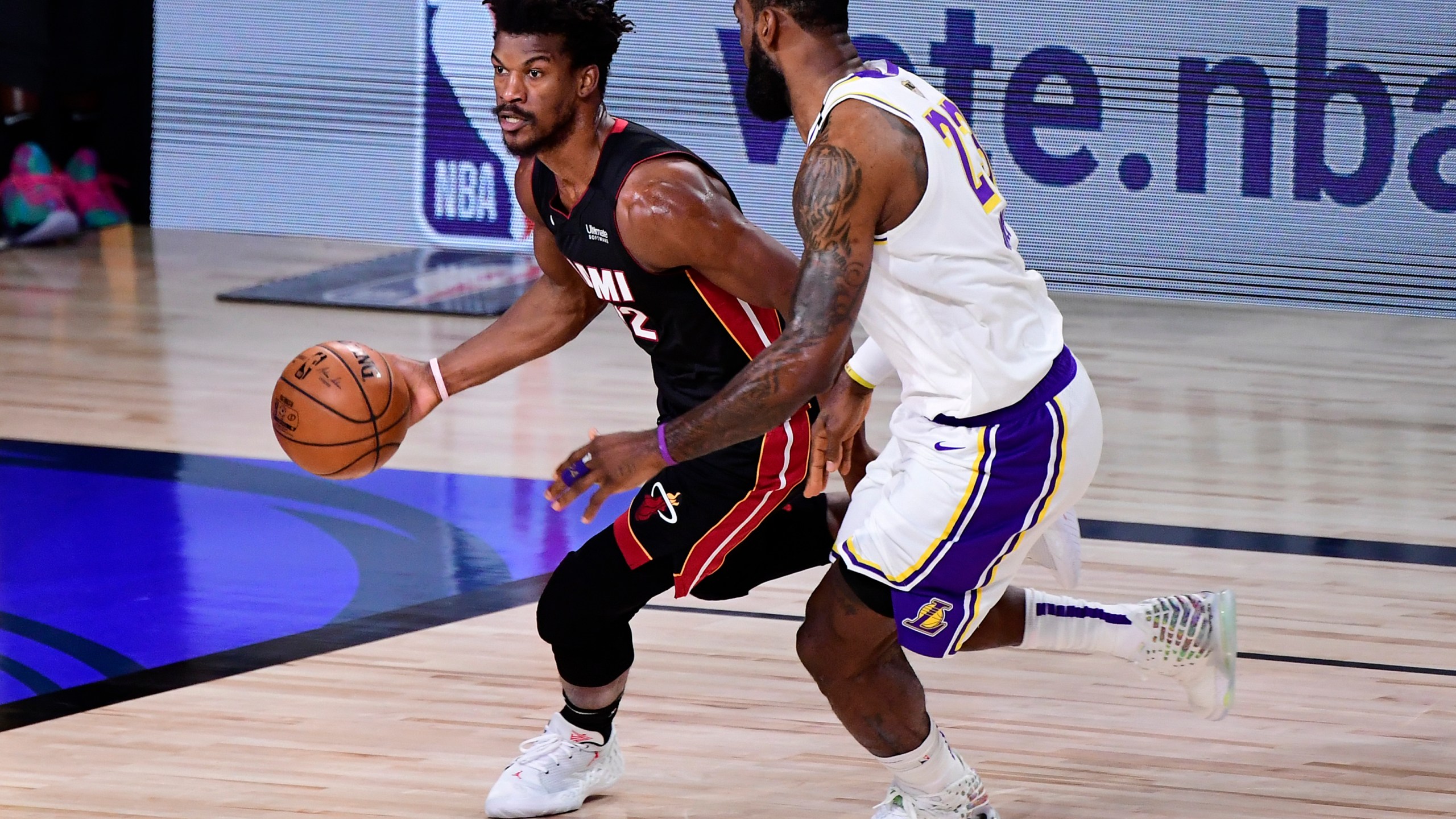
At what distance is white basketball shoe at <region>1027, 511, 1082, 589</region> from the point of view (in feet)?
9.91

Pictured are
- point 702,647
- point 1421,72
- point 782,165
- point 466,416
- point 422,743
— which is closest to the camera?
point 422,743

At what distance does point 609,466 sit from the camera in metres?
2.53

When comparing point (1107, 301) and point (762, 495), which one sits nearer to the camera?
point (762, 495)

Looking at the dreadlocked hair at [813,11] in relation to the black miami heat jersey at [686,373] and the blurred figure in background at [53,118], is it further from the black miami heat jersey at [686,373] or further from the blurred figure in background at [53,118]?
the blurred figure in background at [53,118]

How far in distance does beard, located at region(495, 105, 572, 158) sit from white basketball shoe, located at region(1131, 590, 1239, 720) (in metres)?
1.25

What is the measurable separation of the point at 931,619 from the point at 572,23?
1.14 m

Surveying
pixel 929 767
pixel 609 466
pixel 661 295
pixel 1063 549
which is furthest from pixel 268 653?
pixel 1063 549

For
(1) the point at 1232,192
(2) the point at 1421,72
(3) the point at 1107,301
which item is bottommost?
(3) the point at 1107,301

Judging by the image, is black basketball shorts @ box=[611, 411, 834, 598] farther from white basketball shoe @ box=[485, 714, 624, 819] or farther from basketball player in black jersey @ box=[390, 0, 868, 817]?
white basketball shoe @ box=[485, 714, 624, 819]

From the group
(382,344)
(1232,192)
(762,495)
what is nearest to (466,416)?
(382,344)

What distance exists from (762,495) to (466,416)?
3.27 meters

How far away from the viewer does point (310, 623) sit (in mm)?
3928

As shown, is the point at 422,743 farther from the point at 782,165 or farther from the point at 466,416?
the point at 782,165

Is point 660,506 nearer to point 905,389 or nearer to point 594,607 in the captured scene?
point 594,607
